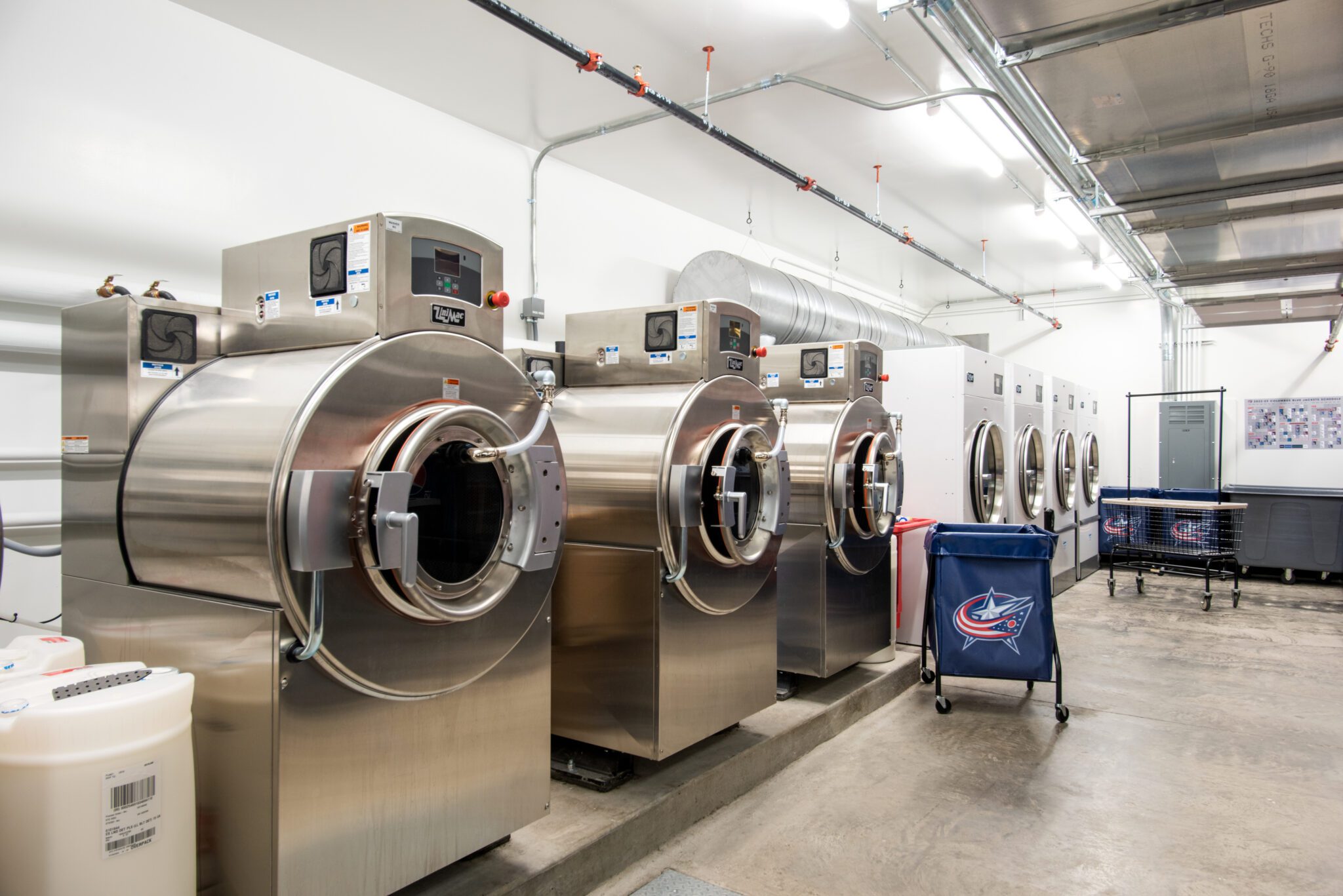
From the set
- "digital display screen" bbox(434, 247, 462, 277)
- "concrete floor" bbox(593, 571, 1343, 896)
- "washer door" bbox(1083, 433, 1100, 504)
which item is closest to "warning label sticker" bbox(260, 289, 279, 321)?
"digital display screen" bbox(434, 247, 462, 277)

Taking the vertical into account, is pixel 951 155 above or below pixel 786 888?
above

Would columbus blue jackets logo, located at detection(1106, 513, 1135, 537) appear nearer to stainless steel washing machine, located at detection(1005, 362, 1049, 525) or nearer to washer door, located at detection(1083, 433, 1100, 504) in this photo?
washer door, located at detection(1083, 433, 1100, 504)

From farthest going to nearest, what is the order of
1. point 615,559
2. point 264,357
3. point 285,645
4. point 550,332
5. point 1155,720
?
point 550,332, point 1155,720, point 615,559, point 264,357, point 285,645

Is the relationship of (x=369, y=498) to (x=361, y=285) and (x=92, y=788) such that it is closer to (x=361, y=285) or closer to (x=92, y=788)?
(x=361, y=285)

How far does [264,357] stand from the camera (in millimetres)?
1934

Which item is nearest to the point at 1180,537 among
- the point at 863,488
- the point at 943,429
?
the point at 943,429

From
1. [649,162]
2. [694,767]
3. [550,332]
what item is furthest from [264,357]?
[649,162]

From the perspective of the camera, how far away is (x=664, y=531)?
8.85 feet

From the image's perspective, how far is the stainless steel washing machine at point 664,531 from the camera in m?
2.72

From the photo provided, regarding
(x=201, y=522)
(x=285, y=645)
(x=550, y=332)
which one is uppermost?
(x=550, y=332)

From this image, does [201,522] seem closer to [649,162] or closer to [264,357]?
[264,357]

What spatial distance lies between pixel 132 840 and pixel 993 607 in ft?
11.5

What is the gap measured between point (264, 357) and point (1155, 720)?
413cm

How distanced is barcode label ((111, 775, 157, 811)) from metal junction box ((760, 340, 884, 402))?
308cm
